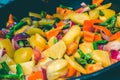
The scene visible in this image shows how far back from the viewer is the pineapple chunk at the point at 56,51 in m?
1.32

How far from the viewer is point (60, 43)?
1.36m

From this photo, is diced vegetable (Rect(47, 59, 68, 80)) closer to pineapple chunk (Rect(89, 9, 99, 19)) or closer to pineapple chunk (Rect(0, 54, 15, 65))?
pineapple chunk (Rect(0, 54, 15, 65))

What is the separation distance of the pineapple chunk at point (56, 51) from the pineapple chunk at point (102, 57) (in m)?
0.12

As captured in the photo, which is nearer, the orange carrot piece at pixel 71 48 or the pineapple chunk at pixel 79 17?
the orange carrot piece at pixel 71 48

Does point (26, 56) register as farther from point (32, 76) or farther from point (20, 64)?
point (32, 76)

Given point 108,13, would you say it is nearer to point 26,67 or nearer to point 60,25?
point 60,25

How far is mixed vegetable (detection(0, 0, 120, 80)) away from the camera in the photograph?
1.23 metres

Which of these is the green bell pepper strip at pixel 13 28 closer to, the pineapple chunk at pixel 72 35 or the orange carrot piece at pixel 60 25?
the orange carrot piece at pixel 60 25

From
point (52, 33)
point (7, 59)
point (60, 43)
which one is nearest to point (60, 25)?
point (52, 33)

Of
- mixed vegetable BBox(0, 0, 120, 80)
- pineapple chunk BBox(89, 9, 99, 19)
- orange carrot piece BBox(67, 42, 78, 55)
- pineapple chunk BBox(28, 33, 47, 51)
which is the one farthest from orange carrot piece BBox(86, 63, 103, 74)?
pineapple chunk BBox(89, 9, 99, 19)

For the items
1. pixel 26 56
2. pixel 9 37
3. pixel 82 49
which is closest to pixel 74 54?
pixel 82 49

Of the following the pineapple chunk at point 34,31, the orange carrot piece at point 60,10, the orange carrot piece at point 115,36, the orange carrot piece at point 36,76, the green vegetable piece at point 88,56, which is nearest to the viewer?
the orange carrot piece at point 36,76

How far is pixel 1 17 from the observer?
157cm

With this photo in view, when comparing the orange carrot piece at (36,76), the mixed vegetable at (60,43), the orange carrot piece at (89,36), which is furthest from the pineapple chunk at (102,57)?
the orange carrot piece at (36,76)
